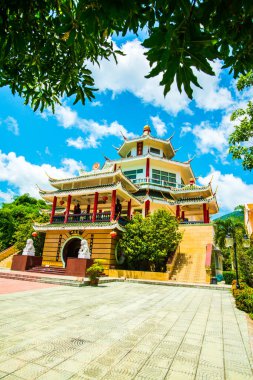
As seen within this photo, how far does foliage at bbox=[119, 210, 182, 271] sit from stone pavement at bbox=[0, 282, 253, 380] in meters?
10.2

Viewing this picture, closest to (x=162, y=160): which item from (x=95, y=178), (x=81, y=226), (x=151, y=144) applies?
(x=151, y=144)

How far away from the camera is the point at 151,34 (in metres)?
1.60

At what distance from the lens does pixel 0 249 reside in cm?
2716

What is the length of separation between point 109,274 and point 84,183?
28.4 ft

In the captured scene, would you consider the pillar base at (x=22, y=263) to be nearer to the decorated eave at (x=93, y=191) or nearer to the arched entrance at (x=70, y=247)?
the arched entrance at (x=70, y=247)

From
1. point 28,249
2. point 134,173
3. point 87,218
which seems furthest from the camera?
point 134,173

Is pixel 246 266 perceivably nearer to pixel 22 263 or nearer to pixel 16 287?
pixel 16 287

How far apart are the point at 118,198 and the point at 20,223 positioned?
1497cm

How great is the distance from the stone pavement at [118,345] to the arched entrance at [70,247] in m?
13.4

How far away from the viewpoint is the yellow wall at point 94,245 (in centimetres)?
1788

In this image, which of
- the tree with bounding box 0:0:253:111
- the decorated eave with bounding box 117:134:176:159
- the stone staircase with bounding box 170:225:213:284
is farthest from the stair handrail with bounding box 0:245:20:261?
the tree with bounding box 0:0:253:111

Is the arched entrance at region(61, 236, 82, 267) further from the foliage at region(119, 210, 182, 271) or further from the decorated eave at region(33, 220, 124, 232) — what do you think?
the foliage at region(119, 210, 182, 271)

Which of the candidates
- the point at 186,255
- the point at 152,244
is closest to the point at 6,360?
the point at 152,244

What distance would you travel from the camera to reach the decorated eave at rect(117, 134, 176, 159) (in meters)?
30.4
